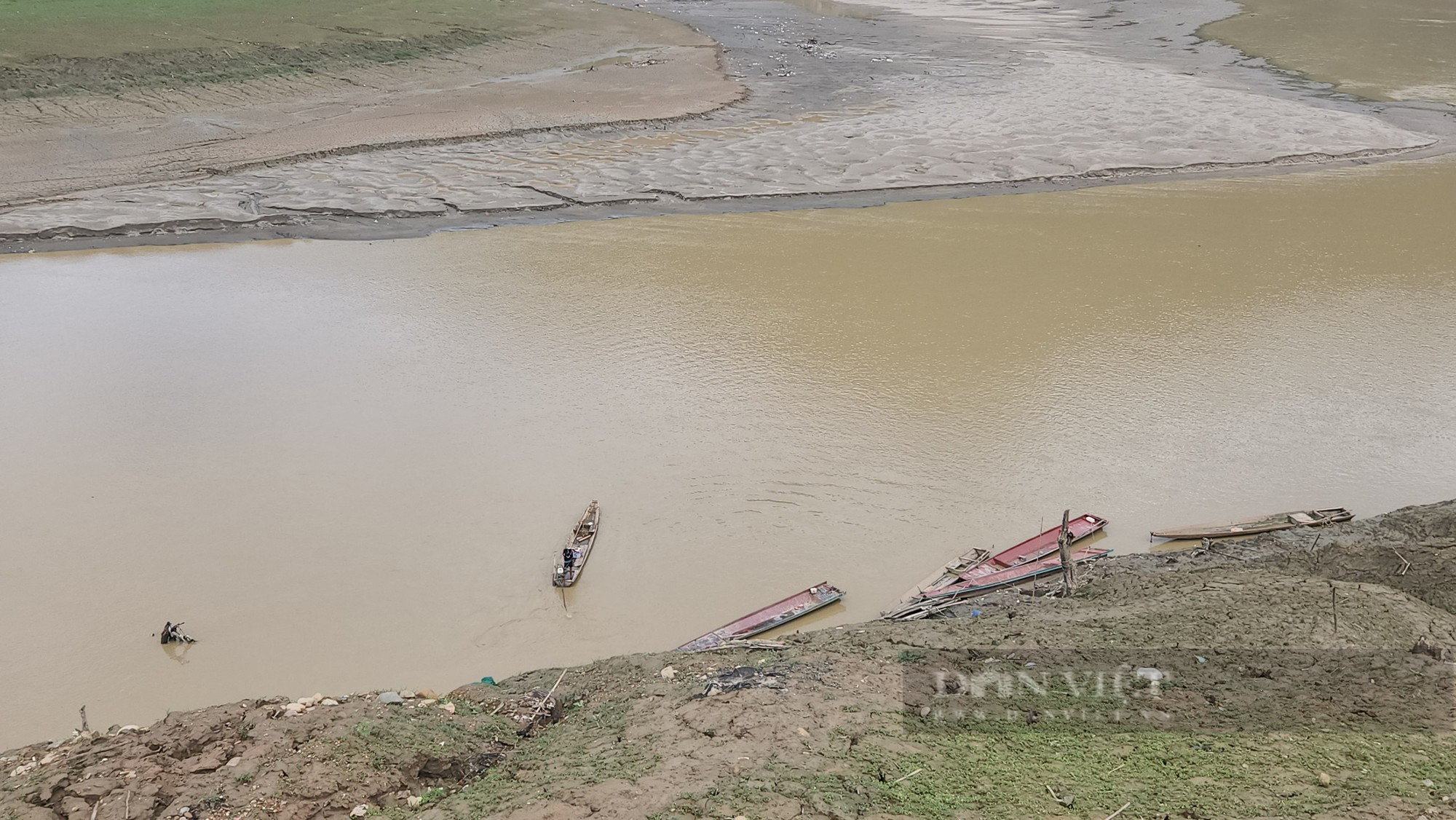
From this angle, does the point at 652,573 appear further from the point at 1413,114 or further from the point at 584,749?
the point at 1413,114

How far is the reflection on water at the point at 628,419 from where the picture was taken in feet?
38.5

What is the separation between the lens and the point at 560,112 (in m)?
31.1

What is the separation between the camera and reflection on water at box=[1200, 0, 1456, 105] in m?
34.8

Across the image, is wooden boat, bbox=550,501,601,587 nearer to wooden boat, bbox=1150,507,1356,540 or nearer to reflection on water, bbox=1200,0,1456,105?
wooden boat, bbox=1150,507,1356,540

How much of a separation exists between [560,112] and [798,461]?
20081 mm

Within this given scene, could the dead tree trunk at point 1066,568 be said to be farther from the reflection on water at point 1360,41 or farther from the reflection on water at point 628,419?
the reflection on water at point 1360,41

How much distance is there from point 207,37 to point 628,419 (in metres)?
24.9

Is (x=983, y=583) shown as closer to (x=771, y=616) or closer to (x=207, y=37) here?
(x=771, y=616)

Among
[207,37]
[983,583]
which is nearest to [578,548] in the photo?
[983,583]

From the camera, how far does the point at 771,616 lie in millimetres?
11195

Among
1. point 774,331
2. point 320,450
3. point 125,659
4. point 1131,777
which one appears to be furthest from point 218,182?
point 1131,777

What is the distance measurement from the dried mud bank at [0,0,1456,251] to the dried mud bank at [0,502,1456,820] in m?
16.6

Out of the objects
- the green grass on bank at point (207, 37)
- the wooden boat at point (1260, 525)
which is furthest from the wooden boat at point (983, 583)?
the green grass on bank at point (207, 37)

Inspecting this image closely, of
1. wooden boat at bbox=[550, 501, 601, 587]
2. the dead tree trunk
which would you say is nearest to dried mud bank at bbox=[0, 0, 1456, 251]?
wooden boat at bbox=[550, 501, 601, 587]
